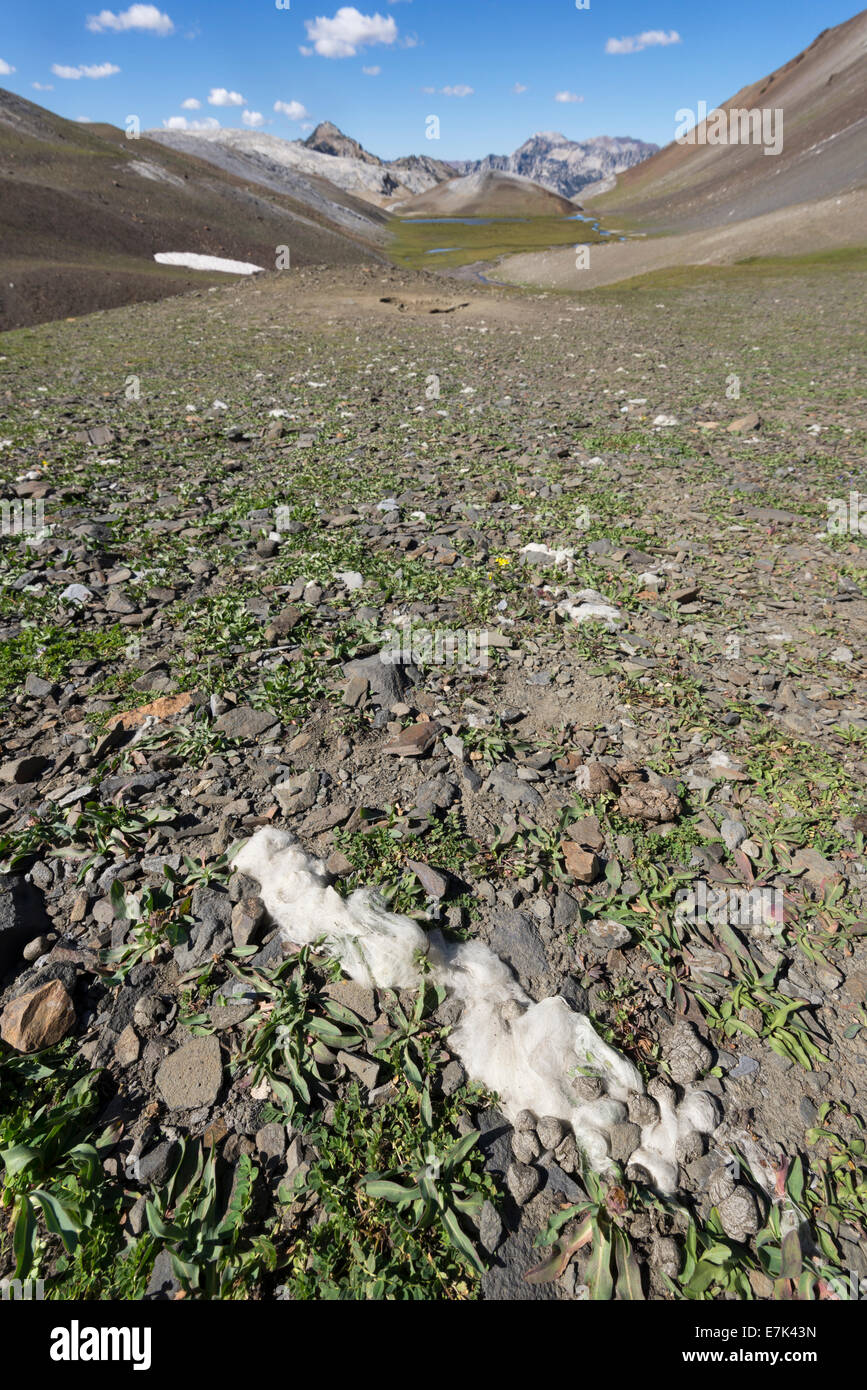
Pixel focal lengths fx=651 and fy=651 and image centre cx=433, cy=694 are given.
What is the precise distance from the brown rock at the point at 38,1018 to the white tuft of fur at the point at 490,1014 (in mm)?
903

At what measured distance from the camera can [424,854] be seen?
3465 millimetres

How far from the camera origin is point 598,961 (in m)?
3.03

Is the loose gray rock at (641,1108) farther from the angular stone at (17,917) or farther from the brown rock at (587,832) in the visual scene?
the angular stone at (17,917)

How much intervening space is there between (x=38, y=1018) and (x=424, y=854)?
1822 millimetres

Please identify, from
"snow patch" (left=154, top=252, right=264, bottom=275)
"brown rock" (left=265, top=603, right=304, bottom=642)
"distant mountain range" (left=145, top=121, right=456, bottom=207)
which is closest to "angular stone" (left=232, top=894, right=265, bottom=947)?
"brown rock" (left=265, top=603, right=304, bottom=642)

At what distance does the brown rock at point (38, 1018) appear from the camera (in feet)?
8.52

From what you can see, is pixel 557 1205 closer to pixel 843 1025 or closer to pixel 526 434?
pixel 843 1025

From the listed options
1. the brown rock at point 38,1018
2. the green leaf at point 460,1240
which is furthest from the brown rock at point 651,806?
the brown rock at point 38,1018

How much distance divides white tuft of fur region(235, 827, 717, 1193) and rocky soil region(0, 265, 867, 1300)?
3.3 inches

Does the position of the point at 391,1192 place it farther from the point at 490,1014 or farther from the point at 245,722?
the point at 245,722

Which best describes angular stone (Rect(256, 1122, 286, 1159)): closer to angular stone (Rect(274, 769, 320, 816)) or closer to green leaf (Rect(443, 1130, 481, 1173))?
green leaf (Rect(443, 1130, 481, 1173))

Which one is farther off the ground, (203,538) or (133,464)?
(133,464)
